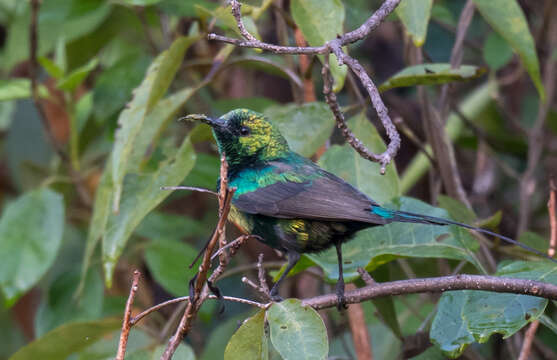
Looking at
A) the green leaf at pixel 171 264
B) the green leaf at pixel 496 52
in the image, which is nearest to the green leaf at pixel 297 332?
the green leaf at pixel 171 264

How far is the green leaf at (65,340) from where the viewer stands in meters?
2.86

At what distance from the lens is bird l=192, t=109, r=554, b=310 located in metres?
2.51

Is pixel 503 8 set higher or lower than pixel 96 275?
higher

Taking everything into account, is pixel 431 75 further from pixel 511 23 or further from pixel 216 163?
pixel 216 163

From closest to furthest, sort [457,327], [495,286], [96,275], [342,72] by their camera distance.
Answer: [495,286]
[457,327]
[342,72]
[96,275]

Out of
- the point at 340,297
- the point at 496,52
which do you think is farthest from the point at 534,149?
the point at 340,297

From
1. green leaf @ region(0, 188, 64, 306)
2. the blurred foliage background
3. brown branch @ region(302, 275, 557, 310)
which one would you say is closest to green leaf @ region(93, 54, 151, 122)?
the blurred foliage background

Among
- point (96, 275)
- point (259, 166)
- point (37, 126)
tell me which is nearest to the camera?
point (259, 166)

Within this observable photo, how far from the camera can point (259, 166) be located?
2.87m

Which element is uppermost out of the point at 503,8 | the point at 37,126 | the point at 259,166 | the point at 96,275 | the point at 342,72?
the point at 503,8

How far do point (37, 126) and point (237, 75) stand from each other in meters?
1.42

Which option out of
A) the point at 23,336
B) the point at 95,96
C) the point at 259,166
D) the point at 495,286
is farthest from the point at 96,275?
the point at 495,286

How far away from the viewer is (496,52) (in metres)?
4.14

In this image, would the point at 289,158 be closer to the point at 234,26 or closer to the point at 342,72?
the point at 342,72
